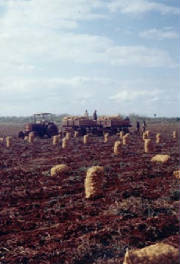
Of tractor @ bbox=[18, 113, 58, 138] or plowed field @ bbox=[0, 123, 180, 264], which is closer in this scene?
plowed field @ bbox=[0, 123, 180, 264]

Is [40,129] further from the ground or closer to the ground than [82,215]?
further from the ground

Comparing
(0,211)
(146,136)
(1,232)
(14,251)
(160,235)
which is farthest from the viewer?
(146,136)

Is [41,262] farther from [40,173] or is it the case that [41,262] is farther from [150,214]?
[40,173]

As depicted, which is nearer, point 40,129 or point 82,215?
point 82,215

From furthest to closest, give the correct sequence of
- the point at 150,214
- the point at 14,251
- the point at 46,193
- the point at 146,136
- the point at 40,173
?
the point at 146,136
the point at 40,173
the point at 46,193
the point at 150,214
the point at 14,251

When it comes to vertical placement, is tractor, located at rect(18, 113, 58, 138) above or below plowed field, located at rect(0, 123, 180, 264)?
above

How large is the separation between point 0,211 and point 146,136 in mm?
24447

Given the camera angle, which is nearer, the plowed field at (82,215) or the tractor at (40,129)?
the plowed field at (82,215)

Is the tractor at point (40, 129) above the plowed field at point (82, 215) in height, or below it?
above

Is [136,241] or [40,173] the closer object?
[136,241]

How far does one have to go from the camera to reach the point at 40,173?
49.5ft

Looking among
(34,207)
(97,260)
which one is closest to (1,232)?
(34,207)

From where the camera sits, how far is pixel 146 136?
33.0 meters

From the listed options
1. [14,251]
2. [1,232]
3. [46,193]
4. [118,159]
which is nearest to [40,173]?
[46,193]
